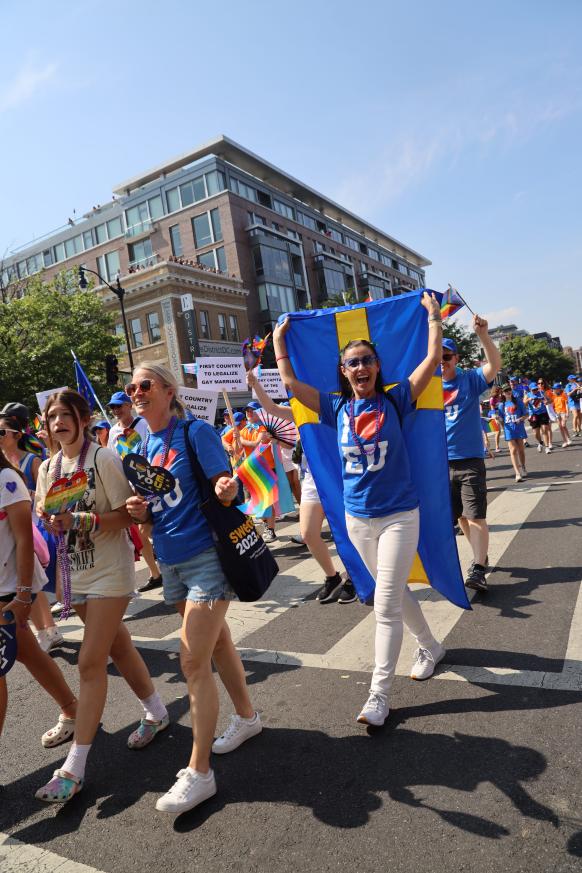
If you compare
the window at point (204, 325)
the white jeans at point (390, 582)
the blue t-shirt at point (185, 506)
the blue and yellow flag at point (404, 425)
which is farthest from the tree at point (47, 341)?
the white jeans at point (390, 582)

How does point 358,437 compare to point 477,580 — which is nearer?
point 358,437

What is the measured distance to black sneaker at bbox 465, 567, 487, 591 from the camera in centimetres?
478

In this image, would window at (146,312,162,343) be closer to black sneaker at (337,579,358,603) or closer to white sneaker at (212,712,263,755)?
black sneaker at (337,579,358,603)

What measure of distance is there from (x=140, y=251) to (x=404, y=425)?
47.2m

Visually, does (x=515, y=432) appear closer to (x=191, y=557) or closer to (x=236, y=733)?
(x=236, y=733)

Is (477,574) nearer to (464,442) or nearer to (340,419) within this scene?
(464,442)

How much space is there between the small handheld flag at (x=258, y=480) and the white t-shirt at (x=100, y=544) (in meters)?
4.99

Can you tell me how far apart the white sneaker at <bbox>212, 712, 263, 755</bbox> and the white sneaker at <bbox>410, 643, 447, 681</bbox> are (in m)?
0.97

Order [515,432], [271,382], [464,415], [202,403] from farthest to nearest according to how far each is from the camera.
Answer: [515,432], [271,382], [202,403], [464,415]

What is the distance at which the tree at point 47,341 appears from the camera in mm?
24641

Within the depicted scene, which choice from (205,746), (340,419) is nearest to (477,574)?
(340,419)

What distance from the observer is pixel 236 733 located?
10.2 ft

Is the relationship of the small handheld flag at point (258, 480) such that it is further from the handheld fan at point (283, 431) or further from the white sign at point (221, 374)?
the white sign at point (221, 374)

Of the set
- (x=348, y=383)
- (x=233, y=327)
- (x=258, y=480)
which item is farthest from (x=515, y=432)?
(x=233, y=327)
